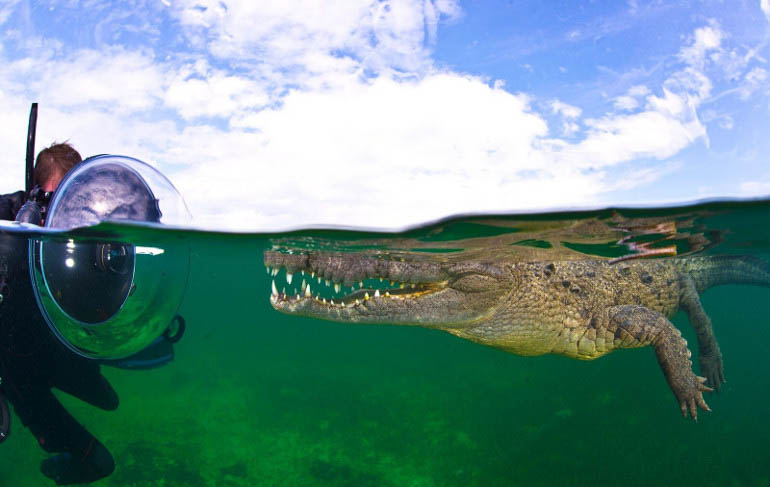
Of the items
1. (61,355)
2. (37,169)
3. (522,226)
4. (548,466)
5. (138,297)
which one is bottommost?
(548,466)

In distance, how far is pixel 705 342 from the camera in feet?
21.4

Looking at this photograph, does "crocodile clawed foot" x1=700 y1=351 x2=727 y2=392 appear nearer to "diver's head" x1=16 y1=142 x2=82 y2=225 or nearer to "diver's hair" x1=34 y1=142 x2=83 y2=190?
"diver's head" x1=16 y1=142 x2=82 y2=225

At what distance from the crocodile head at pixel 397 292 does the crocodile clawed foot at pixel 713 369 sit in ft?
13.1

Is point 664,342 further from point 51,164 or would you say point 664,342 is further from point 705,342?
point 51,164

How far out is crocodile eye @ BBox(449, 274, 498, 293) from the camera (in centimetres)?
475

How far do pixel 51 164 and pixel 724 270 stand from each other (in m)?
12.5

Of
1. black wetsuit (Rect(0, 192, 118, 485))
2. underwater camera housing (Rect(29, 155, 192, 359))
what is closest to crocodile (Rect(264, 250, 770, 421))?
underwater camera housing (Rect(29, 155, 192, 359))

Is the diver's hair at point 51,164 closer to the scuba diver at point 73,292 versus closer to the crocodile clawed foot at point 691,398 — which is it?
the scuba diver at point 73,292

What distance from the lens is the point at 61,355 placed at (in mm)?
3826

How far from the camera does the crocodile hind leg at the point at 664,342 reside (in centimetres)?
464

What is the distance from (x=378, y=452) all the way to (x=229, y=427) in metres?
4.05

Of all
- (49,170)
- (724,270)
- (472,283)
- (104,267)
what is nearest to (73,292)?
(104,267)

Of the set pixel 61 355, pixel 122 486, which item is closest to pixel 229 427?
pixel 122 486

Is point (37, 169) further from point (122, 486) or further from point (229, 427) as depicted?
point (229, 427)
